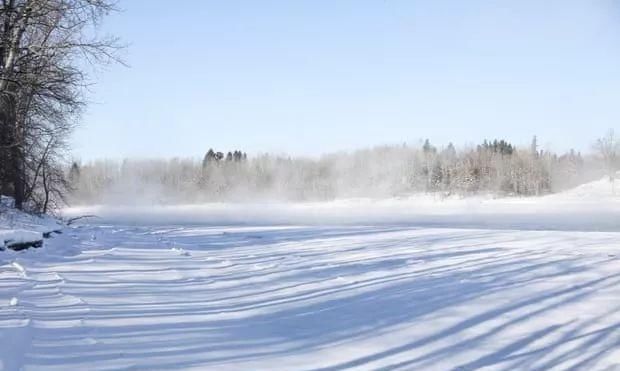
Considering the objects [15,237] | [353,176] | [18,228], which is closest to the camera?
[15,237]

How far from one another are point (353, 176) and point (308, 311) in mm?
91902

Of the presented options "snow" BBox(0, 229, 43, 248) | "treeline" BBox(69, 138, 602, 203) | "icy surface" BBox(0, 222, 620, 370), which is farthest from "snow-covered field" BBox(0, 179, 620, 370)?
"treeline" BBox(69, 138, 602, 203)

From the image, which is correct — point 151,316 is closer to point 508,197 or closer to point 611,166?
point 508,197

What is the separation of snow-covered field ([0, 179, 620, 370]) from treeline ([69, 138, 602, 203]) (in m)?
69.8

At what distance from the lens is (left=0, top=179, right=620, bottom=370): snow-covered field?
16.3ft

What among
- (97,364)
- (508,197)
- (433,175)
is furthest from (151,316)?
(433,175)

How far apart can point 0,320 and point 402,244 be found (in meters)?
12.0

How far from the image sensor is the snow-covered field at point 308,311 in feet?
16.3

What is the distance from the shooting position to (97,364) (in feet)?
14.6

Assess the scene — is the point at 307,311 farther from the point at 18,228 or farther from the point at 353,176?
the point at 353,176

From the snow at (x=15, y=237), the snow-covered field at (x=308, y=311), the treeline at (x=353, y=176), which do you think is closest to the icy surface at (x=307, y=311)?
the snow-covered field at (x=308, y=311)

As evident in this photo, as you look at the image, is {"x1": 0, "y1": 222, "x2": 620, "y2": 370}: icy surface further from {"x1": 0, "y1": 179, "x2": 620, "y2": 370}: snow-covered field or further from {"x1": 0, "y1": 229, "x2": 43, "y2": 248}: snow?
{"x1": 0, "y1": 229, "x2": 43, "y2": 248}: snow

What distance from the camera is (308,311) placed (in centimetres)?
701

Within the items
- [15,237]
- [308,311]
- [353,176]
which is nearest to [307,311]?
[308,311]
